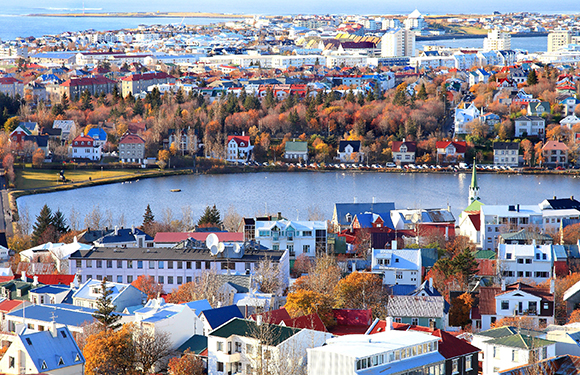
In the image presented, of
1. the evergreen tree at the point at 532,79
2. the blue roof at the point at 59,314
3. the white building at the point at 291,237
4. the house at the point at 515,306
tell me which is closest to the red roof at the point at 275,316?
the blue roof at the point at 59,314

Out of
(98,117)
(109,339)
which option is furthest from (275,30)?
(109,339)

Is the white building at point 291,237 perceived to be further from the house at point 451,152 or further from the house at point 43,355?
the house at point 451,152

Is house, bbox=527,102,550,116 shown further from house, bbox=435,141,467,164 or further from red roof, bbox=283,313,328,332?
red roof, bbox=283,313,328,332

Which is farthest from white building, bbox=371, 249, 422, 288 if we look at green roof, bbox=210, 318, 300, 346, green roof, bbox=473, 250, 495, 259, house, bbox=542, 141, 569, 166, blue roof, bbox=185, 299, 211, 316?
house, bbox=542, 141, 569, 166

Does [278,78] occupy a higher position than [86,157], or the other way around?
[278,78]

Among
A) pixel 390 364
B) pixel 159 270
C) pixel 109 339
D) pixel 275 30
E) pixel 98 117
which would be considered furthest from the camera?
pixel 275 30

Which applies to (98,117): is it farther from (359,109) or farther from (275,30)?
(275,30)

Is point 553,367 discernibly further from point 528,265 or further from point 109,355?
point 528,265
